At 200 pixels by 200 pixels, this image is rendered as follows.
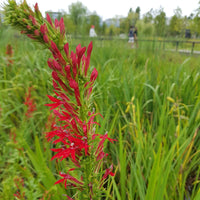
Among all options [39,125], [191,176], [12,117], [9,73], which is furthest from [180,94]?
[9,73]

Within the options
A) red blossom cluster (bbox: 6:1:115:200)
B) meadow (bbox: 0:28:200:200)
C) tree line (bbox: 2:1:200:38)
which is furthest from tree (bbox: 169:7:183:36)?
red blossom cluster (bbox: 6:1:115:200)

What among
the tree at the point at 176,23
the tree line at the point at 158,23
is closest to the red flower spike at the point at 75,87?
the tree line at the point at 158,23

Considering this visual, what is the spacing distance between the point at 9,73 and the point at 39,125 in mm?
1467

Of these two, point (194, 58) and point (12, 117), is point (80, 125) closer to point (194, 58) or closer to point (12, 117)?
point (12, 117)

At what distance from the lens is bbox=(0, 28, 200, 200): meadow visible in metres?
1.06

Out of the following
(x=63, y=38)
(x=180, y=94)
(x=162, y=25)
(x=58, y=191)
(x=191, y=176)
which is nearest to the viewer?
(x=63, y=38)

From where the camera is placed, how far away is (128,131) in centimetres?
174

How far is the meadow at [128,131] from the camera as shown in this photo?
106 centimetres

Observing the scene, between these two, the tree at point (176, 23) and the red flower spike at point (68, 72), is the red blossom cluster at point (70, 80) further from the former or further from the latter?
the tree at point (176, 23)

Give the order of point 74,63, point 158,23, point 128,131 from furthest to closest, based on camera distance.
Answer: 1. point 158,23
2. point 128,131
3. point 74,63

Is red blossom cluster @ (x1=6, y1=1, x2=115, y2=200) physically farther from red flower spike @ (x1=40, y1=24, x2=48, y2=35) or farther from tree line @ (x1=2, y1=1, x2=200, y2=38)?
tree line @ (x1=2, y1=1, x2=200, y2=38)

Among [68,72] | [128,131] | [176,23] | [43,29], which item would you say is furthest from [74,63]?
[176,23]

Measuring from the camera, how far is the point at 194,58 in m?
3.62

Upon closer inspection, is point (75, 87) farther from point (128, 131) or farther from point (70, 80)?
point (128, 131)
